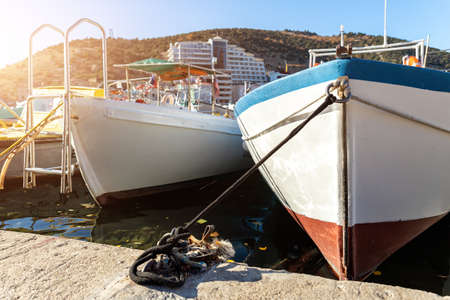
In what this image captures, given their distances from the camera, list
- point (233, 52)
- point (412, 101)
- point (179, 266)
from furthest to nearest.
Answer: point (233, 52), point (412, 101), point (179, 266)

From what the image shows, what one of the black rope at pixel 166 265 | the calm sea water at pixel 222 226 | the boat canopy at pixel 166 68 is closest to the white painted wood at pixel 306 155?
the calm sea water at pixel 222 226

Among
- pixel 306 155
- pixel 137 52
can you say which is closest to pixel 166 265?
pixel 306 155

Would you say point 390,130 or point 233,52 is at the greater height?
point 233,52

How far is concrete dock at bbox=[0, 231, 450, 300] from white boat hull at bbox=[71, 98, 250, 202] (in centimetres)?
273

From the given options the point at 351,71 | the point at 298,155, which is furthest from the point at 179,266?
the point at 351,71

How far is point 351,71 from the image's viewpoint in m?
2.27

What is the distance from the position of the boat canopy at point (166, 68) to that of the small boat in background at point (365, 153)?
374 centimetres

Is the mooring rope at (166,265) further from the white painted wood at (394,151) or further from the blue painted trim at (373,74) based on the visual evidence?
the white painted wood at (394,151)

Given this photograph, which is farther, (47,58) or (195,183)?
(47,58)

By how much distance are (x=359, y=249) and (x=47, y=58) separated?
3136 inches

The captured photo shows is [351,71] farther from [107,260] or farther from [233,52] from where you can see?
[233,52]

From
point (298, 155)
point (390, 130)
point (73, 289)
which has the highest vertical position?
point (390, 130)

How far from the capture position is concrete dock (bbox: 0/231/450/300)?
1691mm

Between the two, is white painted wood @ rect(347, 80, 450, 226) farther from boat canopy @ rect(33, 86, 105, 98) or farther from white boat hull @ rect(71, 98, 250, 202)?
boat canopy @ rect(33, 86, 105, 98)
